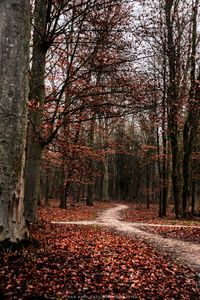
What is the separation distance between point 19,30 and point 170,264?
18.4ft

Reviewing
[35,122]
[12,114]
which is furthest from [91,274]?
[35,122]

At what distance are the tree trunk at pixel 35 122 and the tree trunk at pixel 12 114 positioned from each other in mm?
3097

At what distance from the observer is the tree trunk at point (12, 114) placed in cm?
362

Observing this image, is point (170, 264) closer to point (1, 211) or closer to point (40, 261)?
point (40, 261)

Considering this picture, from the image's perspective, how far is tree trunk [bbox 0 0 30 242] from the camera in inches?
143

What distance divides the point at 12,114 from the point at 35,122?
343 centimetres

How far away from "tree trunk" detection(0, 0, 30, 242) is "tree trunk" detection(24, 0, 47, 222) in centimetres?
310

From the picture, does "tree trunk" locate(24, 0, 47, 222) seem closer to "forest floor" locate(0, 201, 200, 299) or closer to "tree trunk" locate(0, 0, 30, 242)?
"forest floor" locate(0, 201, 200, 299)

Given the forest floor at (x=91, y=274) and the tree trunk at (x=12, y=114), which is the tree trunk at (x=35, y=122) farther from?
the tree trunk at (x=12, y=114)

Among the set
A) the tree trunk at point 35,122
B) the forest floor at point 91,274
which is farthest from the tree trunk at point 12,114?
the tree trunk at point 35,122

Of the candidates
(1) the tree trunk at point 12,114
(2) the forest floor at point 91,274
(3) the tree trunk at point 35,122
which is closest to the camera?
(2) the forest floor at point 91,274

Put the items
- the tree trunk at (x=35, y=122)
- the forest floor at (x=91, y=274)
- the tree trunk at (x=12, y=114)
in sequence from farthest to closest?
the tree trunk at (x=35, y=122)
the tree trunk at (x=12, y=114)
the forest floor at (x=91, y=274)

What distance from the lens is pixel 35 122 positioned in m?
7.09

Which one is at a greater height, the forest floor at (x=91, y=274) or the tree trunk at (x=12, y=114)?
the tree trunk at (x=12, y=114)
